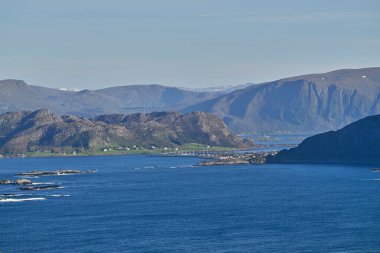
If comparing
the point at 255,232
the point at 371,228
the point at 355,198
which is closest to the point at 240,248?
the point at 255,232

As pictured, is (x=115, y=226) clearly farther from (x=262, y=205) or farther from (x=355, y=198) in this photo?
(x=355, y=198)

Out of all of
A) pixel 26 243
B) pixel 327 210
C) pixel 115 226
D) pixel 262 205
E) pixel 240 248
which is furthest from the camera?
pixel 262 205

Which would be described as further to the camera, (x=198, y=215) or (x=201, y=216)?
(x=198, y=215)
